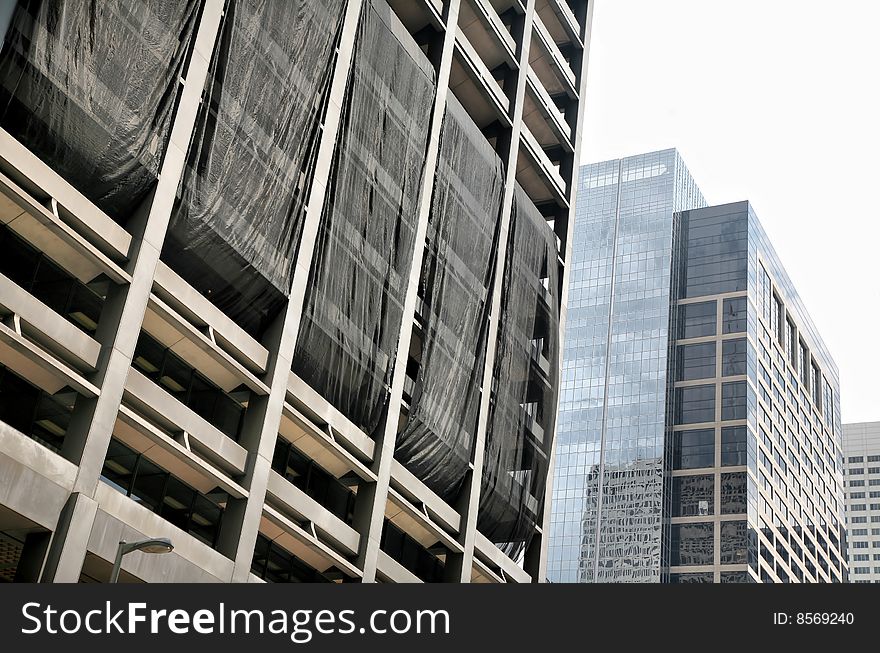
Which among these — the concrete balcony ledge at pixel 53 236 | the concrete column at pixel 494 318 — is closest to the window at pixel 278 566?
the concrete column at pixel 494 318

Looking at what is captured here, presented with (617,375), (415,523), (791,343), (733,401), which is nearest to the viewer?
(415,523)

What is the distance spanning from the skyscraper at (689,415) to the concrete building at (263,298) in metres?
81.1

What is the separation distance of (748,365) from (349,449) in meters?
103

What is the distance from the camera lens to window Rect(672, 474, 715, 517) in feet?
420

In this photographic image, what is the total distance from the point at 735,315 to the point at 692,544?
29.3 m

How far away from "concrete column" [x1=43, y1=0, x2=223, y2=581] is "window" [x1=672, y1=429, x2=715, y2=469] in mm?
107408

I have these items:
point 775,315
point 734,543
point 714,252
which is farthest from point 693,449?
point 714,252

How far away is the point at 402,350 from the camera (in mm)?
40812

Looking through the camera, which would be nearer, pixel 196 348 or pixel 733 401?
pixel 196 348

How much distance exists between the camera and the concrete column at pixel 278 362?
31375 millimetres

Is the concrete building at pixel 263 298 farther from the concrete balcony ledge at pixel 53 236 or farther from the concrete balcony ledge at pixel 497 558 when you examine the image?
the concrete balcony ledge at pixel 497 558

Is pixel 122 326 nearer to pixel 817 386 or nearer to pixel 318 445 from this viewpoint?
pixel 318 445

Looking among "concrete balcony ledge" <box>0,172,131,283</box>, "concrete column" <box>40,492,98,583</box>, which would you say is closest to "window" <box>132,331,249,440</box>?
"concrete balcony ledge" <box>0,172,131,283</box>
